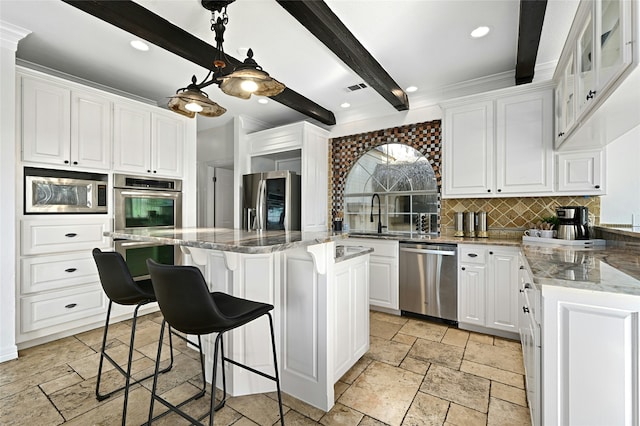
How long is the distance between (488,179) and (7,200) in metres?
4.35

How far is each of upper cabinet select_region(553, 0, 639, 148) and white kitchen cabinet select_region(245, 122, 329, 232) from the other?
109 inches

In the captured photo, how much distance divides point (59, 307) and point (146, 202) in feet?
4.21

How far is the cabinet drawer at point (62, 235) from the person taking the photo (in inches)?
99.5

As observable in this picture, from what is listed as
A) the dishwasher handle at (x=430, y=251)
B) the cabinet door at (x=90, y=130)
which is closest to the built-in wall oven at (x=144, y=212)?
the cabinet door at (x=90, y=130)

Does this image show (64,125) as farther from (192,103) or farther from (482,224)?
(482,224)

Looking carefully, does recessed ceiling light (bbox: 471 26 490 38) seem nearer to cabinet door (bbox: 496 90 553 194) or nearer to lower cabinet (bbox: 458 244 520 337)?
cabinet door (bbox: 496 90 553 194)

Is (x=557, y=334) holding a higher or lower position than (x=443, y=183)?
lower

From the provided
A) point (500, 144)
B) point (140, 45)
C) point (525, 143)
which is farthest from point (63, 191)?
point (525, 143)

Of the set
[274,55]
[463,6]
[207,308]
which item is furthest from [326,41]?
[207,308]

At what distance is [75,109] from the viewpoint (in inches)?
110

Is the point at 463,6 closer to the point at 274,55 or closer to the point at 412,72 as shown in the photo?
the point at 412,72

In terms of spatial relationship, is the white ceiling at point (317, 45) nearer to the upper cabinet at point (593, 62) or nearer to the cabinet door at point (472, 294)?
the upper cabinet at point (593, 62)

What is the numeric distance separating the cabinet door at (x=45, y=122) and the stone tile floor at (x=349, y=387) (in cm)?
175

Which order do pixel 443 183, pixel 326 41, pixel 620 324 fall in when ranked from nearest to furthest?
pixel 620 324, pixel 326 41, pixel 443 183
